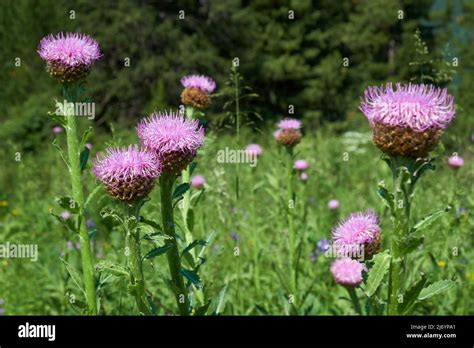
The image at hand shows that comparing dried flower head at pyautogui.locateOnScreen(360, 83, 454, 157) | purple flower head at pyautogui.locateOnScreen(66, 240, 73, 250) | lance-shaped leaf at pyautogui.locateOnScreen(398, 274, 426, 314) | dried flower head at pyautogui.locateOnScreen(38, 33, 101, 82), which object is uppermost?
dried flower head at pyautogui.locateOnScreen(38, 33, 101, 82)

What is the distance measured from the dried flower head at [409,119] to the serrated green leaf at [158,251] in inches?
27.0

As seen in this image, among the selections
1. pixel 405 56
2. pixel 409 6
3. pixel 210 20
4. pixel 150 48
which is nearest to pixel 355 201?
pixel 150 48

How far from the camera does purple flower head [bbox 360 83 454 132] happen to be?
1518 mm

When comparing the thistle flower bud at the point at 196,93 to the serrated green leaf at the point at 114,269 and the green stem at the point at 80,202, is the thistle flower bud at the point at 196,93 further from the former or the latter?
the serrated green leaf at the point at 114,269

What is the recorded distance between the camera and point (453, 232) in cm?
331

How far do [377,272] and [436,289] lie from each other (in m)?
0.20

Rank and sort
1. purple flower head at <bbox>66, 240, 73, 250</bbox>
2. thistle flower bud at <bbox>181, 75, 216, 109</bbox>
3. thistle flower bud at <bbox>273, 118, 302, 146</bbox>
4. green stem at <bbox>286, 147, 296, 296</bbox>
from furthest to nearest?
1. purple flower head at <bbox>66, 240, 73, 250</bbox>
2. thistle flower bud at <bbox>273, 118, 302, 146</bbox>
3. green stem at <bbox>286, 147, 296, 296</bbox>
4. thistle flower bud at <bbox>181, 75, 216, 109</bbox>

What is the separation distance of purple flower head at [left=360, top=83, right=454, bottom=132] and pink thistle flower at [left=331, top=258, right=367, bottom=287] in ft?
3.56

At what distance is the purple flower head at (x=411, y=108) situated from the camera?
1518mm

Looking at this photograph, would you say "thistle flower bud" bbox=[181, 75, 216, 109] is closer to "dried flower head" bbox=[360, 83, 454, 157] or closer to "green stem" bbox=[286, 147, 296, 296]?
"green stem" bbox=[286, 147, 296, 296]

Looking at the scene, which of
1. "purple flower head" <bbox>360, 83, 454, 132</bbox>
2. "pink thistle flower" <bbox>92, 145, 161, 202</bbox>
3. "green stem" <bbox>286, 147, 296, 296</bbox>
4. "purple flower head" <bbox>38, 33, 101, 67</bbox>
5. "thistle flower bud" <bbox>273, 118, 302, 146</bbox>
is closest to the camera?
"purple flower head" <bbox>360, 83, 454, 132</bbox>

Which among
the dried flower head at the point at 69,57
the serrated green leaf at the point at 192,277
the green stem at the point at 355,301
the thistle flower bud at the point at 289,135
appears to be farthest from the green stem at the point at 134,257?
the thistle flower bud at the point at 289,135

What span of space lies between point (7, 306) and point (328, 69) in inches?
761

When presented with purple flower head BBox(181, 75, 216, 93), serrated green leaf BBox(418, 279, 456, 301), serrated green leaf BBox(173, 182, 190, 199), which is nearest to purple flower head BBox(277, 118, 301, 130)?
purple flower head BBox(181, 75, 216, 93)
